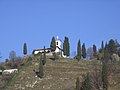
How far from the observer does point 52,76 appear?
8750cm

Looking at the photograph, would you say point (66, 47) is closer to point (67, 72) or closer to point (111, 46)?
point (111, 46)

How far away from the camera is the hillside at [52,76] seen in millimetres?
81750

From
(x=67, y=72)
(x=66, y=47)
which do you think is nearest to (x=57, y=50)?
(x=66, y=47)

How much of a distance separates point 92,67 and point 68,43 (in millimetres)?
16711

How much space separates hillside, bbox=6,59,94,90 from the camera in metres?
81.8

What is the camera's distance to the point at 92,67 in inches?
3696

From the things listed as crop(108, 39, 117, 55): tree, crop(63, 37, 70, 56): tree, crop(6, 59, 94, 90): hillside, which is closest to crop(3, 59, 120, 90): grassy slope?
crop(6, 59, 94, 90): hillside

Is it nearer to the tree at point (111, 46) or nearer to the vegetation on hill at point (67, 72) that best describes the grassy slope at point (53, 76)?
the vegetation on hill at point (67, 72)

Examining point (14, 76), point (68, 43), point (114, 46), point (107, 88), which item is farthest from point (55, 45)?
point (107, 88)

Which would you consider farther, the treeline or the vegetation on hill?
the vegetation on hill

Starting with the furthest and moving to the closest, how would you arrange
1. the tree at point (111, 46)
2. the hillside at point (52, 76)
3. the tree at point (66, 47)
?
1. the tree at point (66, 47)
2. the tree at point (111, 46)
3. the hillside at point (52, 76)

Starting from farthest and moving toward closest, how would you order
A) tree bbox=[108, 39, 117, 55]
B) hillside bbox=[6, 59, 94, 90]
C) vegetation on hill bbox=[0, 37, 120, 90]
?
tree bbox=[108, 39, 117, 55] < hillside bbox=[6, 59, 94, 90] < vegetation on hill bbox=[0, 37, 120, 90]

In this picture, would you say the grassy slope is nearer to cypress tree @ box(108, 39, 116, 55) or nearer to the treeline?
the treeline

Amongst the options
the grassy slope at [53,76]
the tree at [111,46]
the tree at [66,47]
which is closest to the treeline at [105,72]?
the tree at [111,46]
